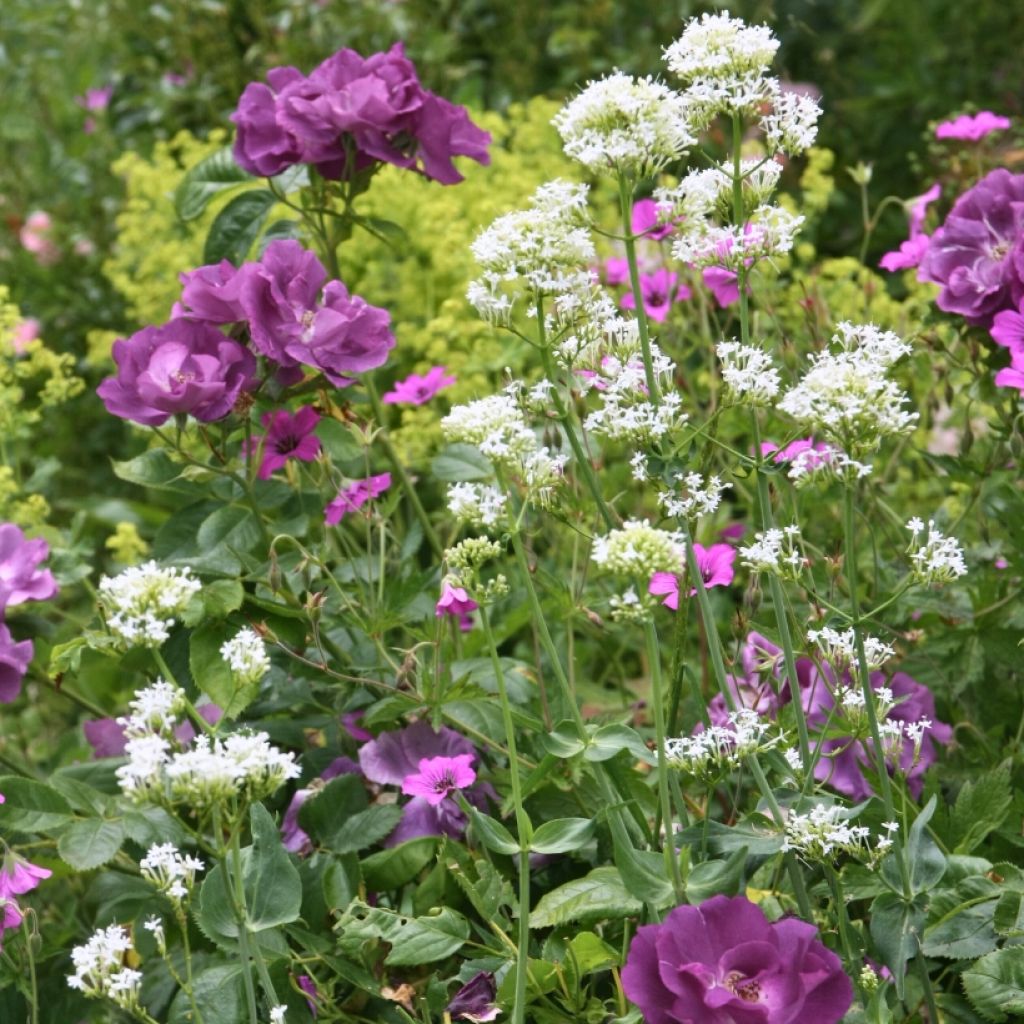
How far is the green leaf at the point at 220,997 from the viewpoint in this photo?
3.82 ft

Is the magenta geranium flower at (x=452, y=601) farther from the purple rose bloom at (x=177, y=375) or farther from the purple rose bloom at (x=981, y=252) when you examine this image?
the purple rose bloom at (x=981, y=252)

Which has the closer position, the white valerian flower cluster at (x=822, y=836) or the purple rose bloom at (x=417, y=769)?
the white valerian flower cluster at (x=822, y=836)

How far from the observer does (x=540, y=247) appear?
1021 mm

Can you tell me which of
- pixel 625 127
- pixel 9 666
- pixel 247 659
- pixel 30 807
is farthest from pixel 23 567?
pixel 625 127

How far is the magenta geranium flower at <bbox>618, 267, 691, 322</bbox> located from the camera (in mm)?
1741

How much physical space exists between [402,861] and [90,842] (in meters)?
0.26

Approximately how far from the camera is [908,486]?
198 centimetres

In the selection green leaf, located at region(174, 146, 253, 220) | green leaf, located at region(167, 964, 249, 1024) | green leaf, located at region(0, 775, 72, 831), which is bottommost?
green leaf, located at region(167, 964, 249, 1024)

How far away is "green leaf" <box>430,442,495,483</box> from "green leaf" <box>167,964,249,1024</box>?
1.63 ft

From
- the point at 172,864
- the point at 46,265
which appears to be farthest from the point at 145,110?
the point at 172,864

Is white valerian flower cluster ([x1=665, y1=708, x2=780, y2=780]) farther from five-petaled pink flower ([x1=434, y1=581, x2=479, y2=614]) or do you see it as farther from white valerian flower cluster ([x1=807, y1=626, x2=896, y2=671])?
five-petaled pink flower ([x1=434, y1=581, x2=479, y2=614])

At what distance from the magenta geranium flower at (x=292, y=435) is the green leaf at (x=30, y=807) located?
0.37m

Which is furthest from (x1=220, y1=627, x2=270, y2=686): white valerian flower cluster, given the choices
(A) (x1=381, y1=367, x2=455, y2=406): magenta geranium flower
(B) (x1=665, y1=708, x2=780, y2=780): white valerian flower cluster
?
(A) (x1=381, y1=367, x2=455, y2=406): magenta geranium flower

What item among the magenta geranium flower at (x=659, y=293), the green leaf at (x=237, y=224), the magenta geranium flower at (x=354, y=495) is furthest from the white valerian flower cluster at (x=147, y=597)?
the magenta geranium flower at (x=659, y=293)
